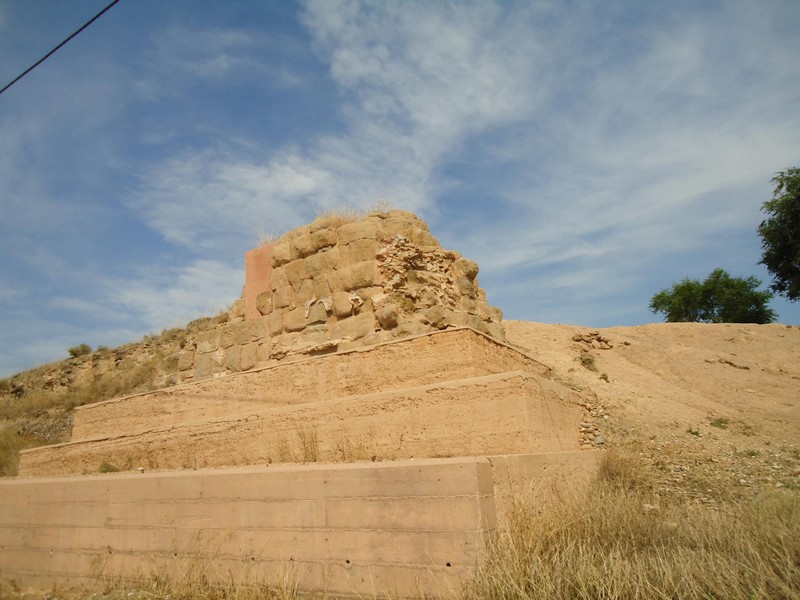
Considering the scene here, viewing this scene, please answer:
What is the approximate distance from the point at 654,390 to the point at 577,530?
10901 millimetres

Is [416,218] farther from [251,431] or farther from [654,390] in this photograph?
[654,390]

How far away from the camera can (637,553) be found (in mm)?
4070

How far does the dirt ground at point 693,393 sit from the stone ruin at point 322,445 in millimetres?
2172

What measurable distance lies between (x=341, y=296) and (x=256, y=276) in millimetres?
1929

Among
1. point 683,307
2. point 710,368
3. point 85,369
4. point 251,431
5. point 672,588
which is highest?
point 683,307

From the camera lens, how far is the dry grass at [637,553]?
332 centimetres

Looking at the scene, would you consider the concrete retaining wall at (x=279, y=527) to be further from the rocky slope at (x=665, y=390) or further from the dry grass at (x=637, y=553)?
the rocky slope at (x=665, y=390)

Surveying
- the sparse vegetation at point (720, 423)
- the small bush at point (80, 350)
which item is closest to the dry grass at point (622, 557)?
the sparse vegetation at point (720, 423)

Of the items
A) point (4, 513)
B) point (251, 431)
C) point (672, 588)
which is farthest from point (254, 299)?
point (672, 588)

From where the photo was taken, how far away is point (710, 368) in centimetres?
1603

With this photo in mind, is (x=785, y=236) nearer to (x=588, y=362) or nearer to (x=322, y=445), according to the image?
(x=588, y=362)

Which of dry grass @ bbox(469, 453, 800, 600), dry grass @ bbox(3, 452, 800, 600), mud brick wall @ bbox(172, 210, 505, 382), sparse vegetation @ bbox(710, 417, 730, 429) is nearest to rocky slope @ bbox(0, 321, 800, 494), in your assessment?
sparse vegetation @ bbox(710, 417, 730, 429)

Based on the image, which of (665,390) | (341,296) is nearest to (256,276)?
(341,296)

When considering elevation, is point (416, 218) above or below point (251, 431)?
above
